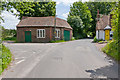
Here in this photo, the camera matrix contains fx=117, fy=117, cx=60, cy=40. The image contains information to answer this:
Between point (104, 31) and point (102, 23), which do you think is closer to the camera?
point (104, 31)

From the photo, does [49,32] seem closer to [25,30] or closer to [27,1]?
[25,30]

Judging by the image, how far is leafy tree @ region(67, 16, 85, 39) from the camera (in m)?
36.9

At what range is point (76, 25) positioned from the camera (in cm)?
3744

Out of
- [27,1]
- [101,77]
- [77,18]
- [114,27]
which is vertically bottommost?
[101,77]

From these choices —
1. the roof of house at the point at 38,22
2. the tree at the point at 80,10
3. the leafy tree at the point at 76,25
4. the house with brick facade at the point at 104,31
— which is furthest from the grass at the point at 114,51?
the leafy tree at the point at 76,25

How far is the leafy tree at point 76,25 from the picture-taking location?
36.9 meters

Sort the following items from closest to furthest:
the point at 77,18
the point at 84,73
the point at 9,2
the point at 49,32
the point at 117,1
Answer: the point at 84,73 < the point at 117,1 < the point at 9,2 < the point at 49,32 < the point at 77,18

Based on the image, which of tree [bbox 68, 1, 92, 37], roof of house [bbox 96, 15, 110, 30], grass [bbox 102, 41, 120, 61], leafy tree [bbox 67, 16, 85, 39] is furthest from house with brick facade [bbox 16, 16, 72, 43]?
grass [bbox 102, 41, 120, 61]

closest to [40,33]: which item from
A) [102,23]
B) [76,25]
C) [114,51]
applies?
[102,23]

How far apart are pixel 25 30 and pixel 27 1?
688 inches

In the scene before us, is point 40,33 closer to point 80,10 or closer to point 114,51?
point 80,10

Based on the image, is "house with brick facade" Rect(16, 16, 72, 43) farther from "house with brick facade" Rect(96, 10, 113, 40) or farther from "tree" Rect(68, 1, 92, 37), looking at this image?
"house with brick facade" Rect(96, 10, 113, 40)

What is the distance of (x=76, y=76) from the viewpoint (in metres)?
5.03

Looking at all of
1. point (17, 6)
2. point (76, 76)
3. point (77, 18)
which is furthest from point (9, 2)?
point (77, 18)
